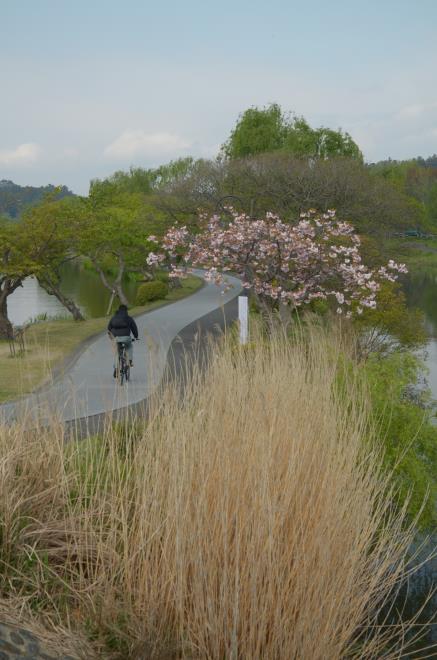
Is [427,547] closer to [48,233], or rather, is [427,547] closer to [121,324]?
[121,324]

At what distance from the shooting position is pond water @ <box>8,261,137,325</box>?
121 ft

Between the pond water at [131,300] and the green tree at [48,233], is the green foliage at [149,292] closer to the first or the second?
the pond water at [131,300]

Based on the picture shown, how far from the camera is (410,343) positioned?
2139 centimetres

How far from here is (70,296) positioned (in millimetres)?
45438

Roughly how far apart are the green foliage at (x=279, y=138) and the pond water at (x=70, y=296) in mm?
11583

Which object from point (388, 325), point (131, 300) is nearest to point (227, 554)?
point (388, 325)

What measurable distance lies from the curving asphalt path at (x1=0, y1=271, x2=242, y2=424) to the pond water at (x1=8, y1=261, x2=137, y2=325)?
626 centimetres

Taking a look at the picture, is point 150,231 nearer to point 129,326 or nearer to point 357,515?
point 129,326

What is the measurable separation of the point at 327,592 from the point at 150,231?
1256 inches

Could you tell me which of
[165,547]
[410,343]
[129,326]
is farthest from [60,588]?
[410,343]

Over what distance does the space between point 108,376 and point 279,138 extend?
38.6 meters

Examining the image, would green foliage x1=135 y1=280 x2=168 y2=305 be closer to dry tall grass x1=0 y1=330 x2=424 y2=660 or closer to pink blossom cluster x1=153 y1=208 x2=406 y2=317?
pink blossom cluster x1=153 y1=208 x2=406 y2=317

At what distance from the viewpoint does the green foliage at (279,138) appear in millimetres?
47969

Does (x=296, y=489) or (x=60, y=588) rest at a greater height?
(x=296, y=489)
